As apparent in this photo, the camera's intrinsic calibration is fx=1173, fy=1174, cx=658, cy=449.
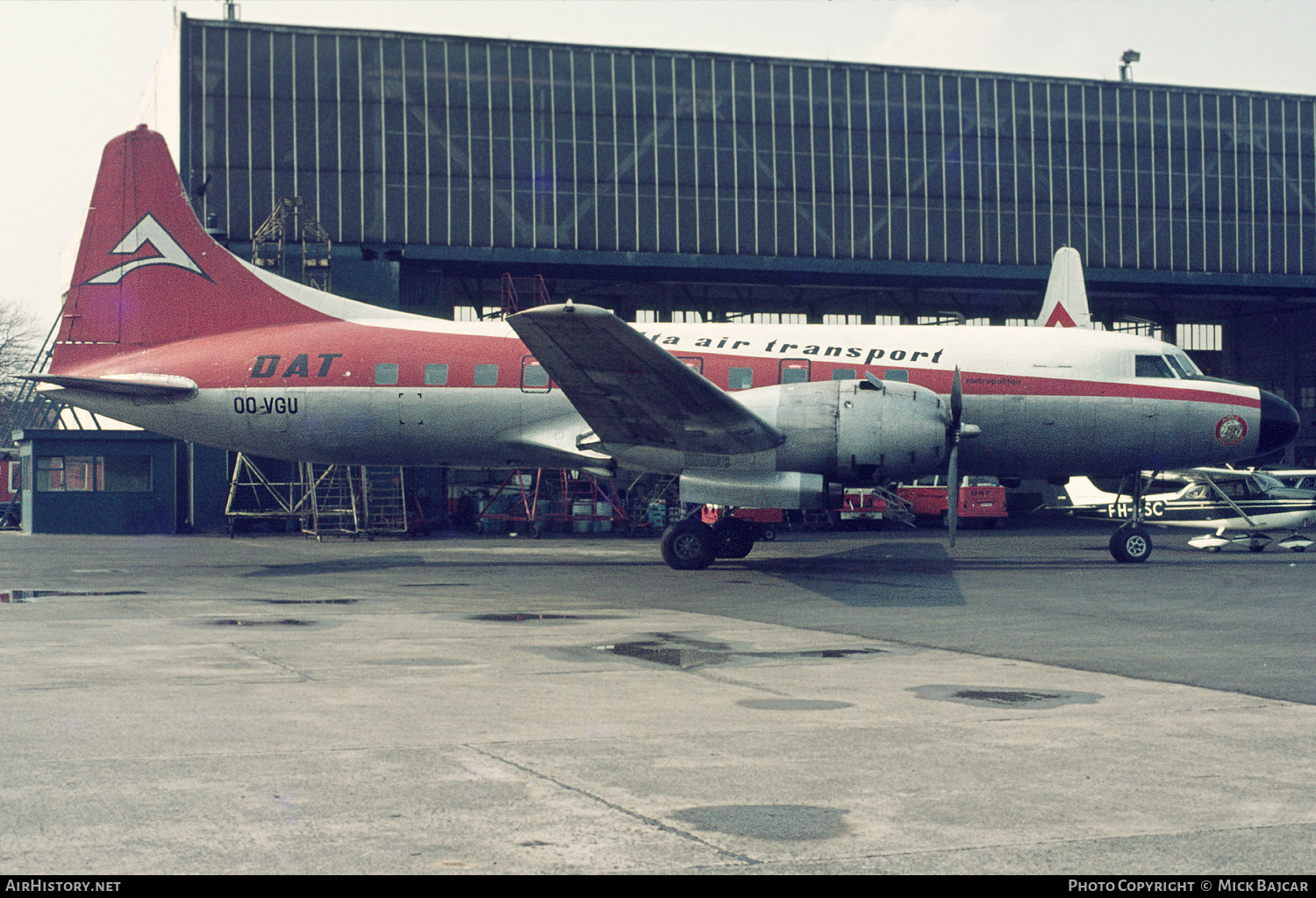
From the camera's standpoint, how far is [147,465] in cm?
4147

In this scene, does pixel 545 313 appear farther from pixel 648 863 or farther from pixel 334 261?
pixel 334 261

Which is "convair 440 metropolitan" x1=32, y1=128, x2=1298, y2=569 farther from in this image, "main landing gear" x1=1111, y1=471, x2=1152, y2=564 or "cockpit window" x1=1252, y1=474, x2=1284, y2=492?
"cockpit window" x1=1252, y1=474, x2=1284, y2=492

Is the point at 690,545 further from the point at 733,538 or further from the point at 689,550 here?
the point at 733,538

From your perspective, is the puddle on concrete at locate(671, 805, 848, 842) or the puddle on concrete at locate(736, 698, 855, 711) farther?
the puddle on concrete at locate(736, 698, 855, 711)

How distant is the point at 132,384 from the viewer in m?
23.2

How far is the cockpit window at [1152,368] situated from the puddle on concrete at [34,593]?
18988 mm

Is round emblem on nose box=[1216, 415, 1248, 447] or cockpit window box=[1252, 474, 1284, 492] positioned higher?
round emblem on nose box=[1216, 415, 1248, 447]

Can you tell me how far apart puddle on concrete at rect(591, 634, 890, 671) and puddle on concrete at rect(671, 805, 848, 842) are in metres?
4.81

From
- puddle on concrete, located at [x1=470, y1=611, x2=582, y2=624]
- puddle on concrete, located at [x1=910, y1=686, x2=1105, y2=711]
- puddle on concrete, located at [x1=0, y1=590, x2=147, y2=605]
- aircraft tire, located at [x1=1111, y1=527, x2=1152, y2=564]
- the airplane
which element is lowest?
puddle on concrete, located at [x1=470, y1=611, x2=582, y2=624]

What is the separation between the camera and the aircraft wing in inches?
698

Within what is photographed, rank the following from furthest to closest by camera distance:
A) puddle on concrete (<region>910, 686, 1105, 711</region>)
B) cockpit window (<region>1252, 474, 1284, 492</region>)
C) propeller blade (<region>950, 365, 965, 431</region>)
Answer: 1. cockpit window (<region>1252, 474, 1284, 492</region>)
2. propeller blade (<region>950, 365, 965, 431</region>)
3. puddle on concrete (<region>910, 686, 1105, 711</region>)

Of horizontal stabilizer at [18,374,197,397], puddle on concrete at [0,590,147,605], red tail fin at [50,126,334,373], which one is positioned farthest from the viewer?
red tail fin at [50,126,334,373]

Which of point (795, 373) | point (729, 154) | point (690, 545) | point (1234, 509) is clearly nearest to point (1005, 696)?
point (690, 545)

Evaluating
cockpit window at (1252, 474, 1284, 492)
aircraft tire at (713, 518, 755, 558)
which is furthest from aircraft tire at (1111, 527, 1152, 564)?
aircraft tire at (713, 518, 755, 558)
